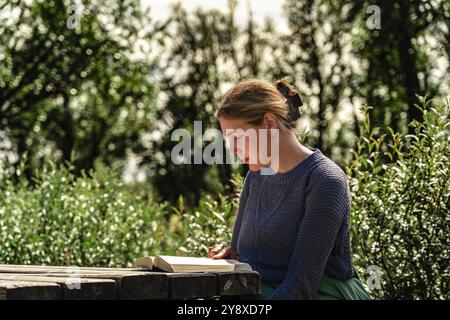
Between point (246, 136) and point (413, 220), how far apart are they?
6.67 feet

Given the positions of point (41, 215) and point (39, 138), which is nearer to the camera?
point (41, 215)

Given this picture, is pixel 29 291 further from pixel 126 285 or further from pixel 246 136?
pixel 246 136

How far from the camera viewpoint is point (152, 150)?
26.6 metres

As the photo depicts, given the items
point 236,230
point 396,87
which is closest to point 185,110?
point 396,87

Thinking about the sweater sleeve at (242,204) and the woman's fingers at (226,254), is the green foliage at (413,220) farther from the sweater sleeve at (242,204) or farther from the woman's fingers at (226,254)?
the woman's fingers at (226,254)

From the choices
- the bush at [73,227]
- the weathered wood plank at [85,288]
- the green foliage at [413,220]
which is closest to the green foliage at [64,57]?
the bush at [73,227]

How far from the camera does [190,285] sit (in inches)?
108

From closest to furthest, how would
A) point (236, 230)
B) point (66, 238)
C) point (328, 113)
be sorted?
point (236, 230) → point (66, 238) → point (328, 113)

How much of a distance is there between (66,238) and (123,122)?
68.9 ft

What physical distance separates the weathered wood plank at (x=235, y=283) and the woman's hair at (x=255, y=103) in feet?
1.97

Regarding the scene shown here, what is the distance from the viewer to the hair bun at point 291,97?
10.8 ft

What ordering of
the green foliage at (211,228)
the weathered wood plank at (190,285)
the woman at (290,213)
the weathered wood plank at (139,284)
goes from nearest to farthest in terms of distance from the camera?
the weathered wood plank at (139,284)
the weathered wood plank at (190,285)
the woman at (290,213)
the green foliage at (211,228)

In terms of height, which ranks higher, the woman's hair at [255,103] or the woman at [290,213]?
the woman's hair at [255,103]
